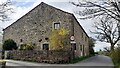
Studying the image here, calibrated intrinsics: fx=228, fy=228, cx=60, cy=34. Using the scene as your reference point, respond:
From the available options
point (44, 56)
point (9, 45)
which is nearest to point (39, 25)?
point (9, 45)

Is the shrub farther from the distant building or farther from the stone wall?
the stone wall

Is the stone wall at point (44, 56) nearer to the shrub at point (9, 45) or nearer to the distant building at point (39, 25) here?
the shrub at point (9, 45)

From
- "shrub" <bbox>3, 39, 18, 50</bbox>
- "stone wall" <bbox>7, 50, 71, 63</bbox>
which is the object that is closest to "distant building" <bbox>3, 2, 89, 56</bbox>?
"shrub" <bbox>3, 39, 18, 50</bbox>

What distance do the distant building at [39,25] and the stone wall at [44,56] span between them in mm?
5442

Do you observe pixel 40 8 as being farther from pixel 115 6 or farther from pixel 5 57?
pixel 115 6

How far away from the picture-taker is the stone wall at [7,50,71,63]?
26.0 m

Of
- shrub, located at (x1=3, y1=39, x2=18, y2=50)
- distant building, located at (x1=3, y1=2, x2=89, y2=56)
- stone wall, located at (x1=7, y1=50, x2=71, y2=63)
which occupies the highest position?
distant building, located at (x1=3, y1=2, x2=89, y2=56)

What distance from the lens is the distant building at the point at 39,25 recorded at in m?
32.5

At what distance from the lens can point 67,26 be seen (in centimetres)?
3200

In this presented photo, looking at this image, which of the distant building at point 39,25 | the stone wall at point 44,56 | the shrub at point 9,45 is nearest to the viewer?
the stone wall at point 44,56

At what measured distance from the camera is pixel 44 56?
2684 cm

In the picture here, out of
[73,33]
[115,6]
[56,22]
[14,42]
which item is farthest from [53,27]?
[115,6]

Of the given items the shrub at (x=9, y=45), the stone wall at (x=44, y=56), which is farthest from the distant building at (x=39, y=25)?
the stone wall at (x=44, y=56)

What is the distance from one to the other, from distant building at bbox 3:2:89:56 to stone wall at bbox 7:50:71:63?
5.44 m
